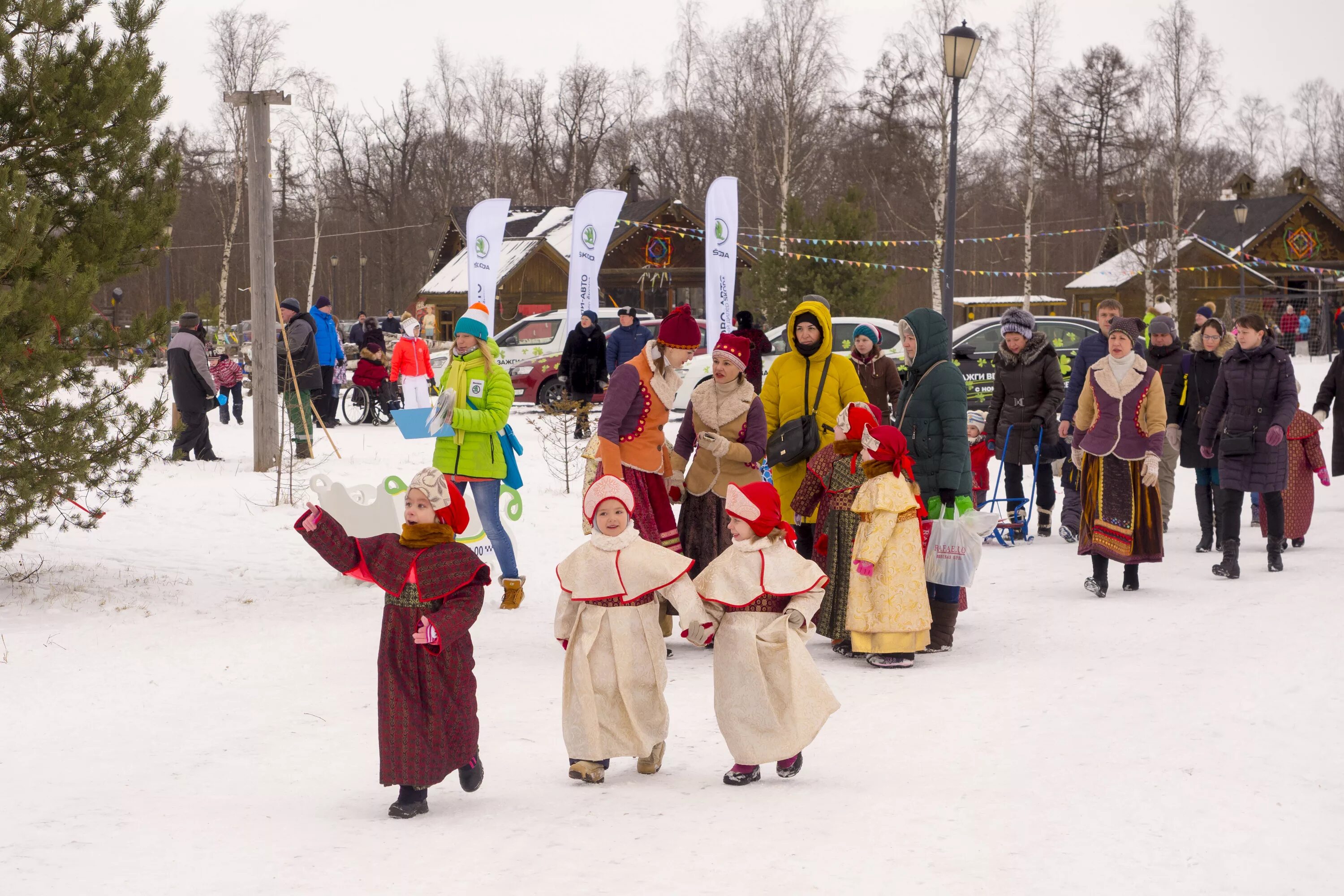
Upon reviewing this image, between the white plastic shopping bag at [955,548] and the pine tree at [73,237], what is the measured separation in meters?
4.40

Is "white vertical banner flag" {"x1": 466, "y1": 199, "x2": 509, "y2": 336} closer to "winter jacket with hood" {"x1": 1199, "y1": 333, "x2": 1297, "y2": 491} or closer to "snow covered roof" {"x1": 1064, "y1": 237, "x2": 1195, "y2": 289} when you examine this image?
"winter jacket with hood" {"x1": 1199, "y1": 333, "x2": 1297, "y2": 491}

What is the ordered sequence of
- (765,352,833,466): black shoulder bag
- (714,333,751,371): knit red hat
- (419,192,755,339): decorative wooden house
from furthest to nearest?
(419,192,755,339): decorative wooden house, (765,352,833,466): black shoulder bag, (714,333,751,371): knit red hat

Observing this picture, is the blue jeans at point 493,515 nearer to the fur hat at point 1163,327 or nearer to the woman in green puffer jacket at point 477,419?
the woman in green puffer jacket at point 477,419

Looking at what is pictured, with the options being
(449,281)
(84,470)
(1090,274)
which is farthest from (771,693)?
(1090,274)

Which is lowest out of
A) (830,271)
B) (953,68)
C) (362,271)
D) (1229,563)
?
(1229,563)

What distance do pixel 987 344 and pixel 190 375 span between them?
10.4 m

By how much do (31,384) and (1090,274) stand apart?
4685 centimetres

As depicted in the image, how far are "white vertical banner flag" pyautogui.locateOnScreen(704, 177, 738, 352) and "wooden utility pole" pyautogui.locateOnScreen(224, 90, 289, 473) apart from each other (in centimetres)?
609

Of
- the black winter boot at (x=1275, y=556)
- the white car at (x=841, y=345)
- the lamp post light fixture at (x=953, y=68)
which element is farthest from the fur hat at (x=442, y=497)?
the white car at (x=841, y=345)

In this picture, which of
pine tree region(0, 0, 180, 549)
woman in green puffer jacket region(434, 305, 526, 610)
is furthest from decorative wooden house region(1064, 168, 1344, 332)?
pine tree region(0, 0, 180, 549)

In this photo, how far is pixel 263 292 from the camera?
1325 centimetres

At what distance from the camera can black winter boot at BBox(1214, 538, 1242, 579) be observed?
9.10 m

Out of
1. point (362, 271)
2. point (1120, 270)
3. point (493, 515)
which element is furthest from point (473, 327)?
point (362, 271)

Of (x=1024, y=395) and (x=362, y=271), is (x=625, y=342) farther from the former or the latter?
(x=362, y=271)
